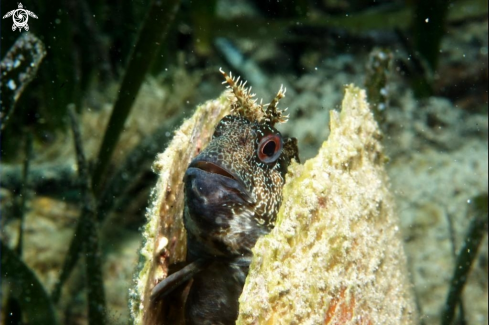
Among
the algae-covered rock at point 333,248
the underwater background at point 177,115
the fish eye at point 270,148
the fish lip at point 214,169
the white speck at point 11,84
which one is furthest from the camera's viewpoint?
the underwater background at point 177,115

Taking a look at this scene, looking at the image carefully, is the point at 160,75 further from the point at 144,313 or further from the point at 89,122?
the point at 144,313

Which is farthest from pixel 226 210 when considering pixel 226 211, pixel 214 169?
pixel 214 169

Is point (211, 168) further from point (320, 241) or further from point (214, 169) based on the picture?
point (320, 241)

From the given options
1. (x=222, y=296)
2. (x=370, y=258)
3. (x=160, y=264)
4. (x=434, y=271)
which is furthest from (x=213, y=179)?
(x=434, y=271)

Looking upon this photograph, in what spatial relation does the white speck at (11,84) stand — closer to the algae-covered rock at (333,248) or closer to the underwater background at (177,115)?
the underwater background at (177,115)

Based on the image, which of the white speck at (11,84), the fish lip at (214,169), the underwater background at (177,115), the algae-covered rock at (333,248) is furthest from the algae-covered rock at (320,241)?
the white speck at (11,84)

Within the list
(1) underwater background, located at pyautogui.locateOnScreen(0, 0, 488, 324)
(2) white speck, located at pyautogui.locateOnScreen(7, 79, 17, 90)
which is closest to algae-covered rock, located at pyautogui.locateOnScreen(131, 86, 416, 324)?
Answer: (1) underwater background, located at pyautogui.locateOnScreen(0, 0, 488, 324)
